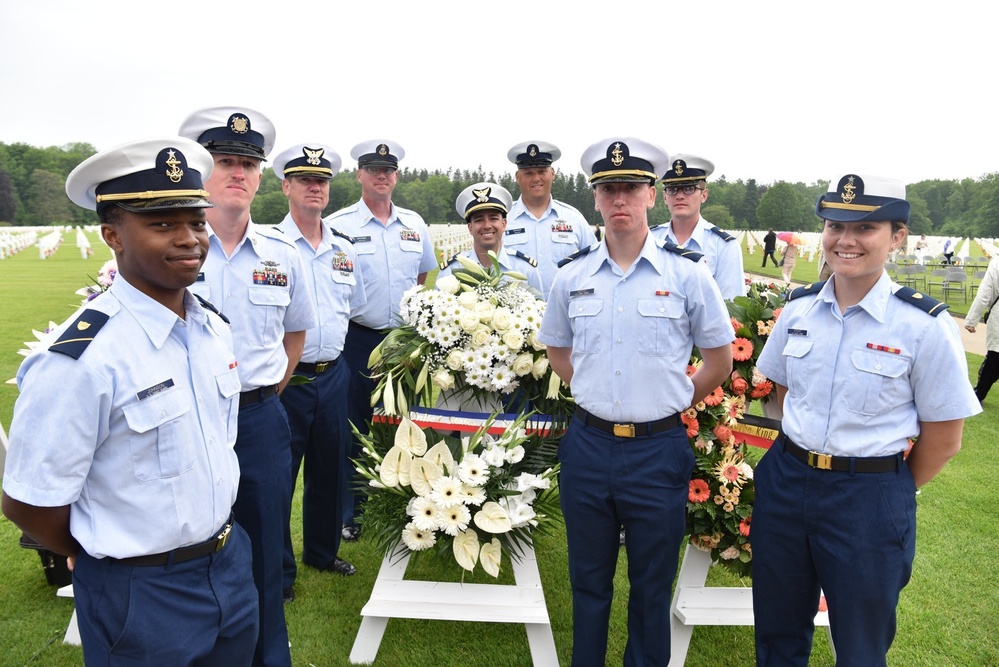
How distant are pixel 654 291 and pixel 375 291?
266 cm

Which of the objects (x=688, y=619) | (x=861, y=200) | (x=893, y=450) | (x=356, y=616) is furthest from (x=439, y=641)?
(x=861, y=200)

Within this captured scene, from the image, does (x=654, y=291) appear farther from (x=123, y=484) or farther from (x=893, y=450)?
(x=123, y=484)

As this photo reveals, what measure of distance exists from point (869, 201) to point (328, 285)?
306 centimetres

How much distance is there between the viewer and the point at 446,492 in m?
3.21

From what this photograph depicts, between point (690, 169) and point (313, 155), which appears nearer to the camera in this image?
point (313, 155)

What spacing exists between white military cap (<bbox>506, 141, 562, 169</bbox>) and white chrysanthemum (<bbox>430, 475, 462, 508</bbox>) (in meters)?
3.21

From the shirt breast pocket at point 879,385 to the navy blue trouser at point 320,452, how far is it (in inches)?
115

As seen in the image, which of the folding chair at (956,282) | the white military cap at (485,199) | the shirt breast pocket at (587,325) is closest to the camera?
the shirt breast pocket at (587,325)

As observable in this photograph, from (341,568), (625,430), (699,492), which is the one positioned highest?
(625,430)

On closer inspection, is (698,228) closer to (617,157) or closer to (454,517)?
(617,157)

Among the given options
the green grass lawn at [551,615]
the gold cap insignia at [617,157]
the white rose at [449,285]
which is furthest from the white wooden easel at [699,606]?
the gold cap insignia at [617,157]

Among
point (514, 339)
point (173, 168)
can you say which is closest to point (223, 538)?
point (173, 168)

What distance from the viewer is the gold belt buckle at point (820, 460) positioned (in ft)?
7.93

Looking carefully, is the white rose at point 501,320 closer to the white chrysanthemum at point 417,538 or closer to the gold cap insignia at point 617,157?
the gold cap insignia at point 617,157
